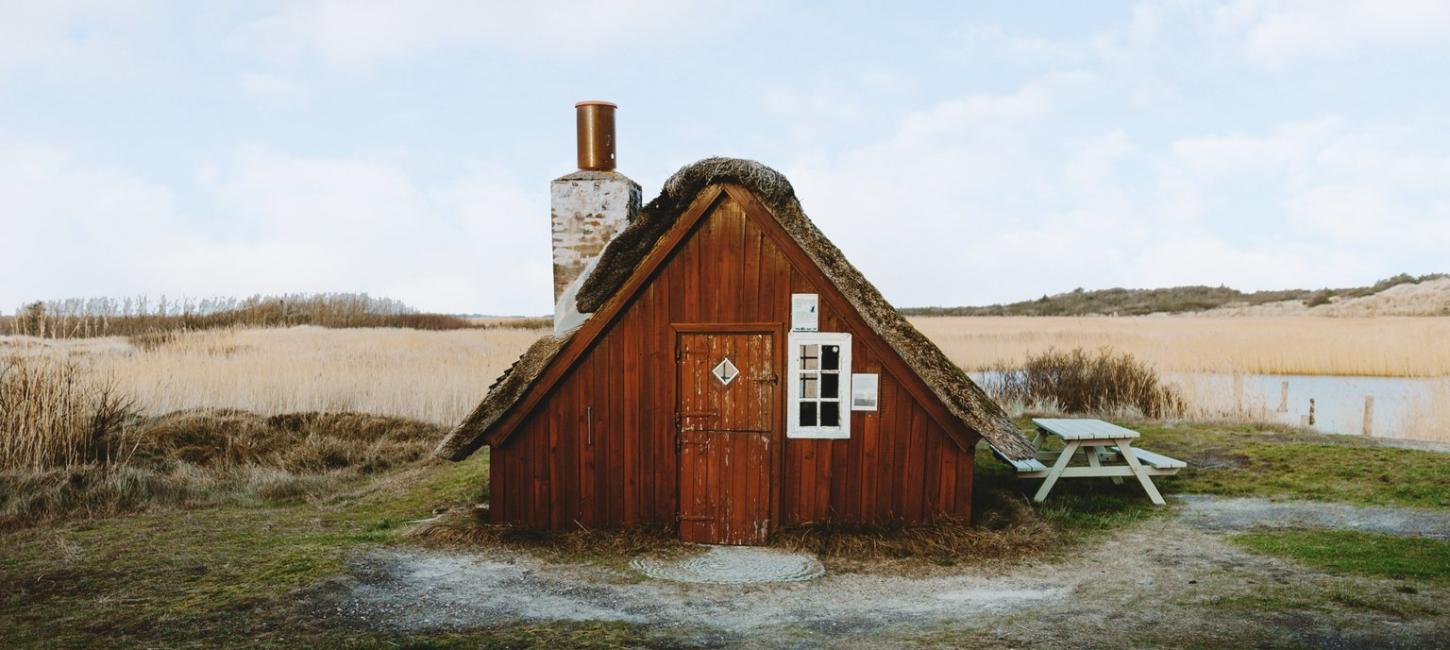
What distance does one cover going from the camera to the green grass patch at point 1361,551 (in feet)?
27.6

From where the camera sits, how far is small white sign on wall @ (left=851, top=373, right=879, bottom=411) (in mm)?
8992

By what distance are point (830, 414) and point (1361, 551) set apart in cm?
508

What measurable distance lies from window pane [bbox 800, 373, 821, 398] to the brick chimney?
246 cm

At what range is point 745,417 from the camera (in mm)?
9023

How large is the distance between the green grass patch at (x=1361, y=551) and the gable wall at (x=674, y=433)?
118 inches

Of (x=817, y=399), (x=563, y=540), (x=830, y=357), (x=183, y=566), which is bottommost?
(x=183, y=566)

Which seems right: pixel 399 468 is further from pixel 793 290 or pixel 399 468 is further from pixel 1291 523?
pixel 1291 523

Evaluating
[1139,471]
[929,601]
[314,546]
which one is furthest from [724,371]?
[1139,471]

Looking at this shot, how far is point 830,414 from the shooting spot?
909 centimetres

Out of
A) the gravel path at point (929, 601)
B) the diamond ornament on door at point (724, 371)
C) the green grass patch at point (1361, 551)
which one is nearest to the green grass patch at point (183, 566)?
the gravel path at point (929, 601)

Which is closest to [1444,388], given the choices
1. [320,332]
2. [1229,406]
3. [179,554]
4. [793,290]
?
[1229,406]

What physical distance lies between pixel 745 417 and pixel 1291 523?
6.20 meters

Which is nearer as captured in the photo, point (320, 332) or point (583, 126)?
point (583, 126)

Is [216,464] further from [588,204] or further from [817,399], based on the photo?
[817,399]
